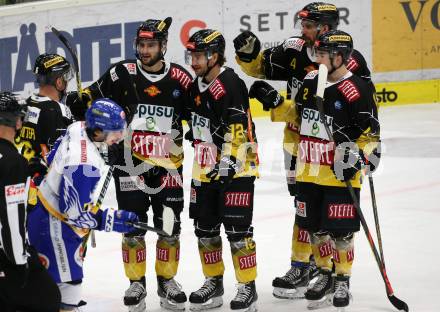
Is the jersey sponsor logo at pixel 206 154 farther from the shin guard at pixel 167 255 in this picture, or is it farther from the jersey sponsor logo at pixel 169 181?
the shin guard at pixel 167 255

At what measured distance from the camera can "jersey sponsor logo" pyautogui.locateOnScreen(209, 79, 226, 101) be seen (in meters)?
6.27

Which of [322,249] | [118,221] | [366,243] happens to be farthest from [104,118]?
[366,243]

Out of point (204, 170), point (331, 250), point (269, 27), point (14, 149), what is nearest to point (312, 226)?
point (331, 250)

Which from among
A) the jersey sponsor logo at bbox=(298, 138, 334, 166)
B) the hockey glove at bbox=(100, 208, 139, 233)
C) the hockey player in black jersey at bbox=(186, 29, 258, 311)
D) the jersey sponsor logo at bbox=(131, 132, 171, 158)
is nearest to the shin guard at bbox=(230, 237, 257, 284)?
the hockey player in black jersey at bbox=(186, 29, 258, 311)

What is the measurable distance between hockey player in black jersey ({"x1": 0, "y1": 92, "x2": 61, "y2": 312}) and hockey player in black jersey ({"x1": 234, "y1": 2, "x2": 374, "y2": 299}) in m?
1.97

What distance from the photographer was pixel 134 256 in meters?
6.50

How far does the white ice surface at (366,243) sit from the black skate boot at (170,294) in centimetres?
9

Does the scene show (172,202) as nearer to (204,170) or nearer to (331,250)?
(204,170)

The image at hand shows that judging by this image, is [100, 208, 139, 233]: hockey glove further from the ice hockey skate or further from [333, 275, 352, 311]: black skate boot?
[333, 275, 352, 311]: black skate boot

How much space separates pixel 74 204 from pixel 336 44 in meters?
1.95

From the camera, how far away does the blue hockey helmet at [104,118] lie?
17.6 feet

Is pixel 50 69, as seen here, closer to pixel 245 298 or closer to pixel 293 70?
pixel 293 70

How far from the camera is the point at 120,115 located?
5410 millimetres

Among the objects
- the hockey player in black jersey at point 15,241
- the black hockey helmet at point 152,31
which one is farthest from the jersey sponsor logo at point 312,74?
the hockey player in black jersey at point 15,241
